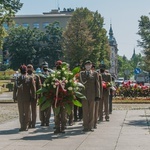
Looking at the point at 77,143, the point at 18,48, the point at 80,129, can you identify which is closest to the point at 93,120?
the point at 80,129

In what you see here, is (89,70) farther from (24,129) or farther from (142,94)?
(142,94)

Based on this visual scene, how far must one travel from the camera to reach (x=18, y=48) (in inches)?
4186

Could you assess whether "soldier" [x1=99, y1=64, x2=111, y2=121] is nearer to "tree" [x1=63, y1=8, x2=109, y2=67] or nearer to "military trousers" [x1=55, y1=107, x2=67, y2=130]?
"military trousers" [x1=55, y1=107, x2=67, y2=130]

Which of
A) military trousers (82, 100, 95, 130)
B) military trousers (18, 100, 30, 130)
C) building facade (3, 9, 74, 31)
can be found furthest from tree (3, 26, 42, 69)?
military trousers (82, 100, 95, 130)

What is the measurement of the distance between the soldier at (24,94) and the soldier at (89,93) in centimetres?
166

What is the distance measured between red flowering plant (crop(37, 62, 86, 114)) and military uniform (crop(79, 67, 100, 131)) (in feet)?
1.80

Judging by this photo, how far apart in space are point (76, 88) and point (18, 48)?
94515 millimetres

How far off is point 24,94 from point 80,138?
2923 millimetres

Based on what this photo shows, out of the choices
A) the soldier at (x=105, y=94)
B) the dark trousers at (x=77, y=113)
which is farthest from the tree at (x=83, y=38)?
the soldier at (x=105, y=94)

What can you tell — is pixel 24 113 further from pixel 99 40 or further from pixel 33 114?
pixel 99 40

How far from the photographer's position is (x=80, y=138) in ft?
39.3

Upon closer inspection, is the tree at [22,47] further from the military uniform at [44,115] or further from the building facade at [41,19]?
the military uniform at [44,115]

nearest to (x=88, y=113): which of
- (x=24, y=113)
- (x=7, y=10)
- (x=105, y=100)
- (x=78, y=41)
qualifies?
(x=24, y=113)

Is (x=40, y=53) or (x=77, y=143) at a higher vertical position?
(x=40, y=53)
